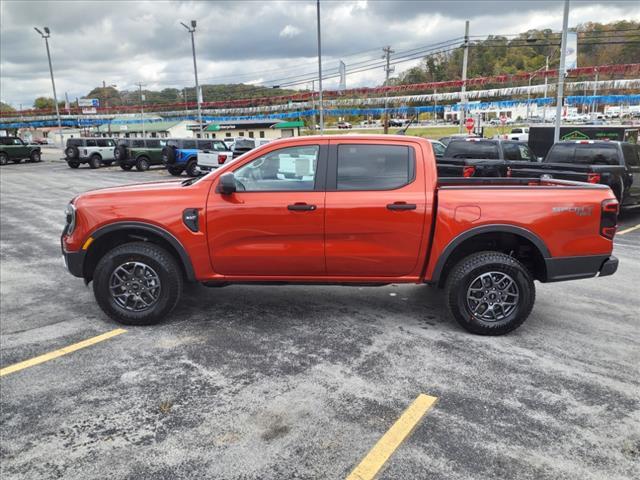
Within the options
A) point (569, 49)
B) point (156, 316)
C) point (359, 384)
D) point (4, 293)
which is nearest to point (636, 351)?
point (359, 384)

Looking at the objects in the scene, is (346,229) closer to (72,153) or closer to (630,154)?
(630,154)

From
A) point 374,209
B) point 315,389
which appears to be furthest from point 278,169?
point 315,389

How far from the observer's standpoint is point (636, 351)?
13.3 feet

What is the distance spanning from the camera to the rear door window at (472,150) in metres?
12.2

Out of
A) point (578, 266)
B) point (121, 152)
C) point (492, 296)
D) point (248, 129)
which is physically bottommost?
point (492, 296)

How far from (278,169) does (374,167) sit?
2.88 ft

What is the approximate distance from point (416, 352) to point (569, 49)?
68.5 ft

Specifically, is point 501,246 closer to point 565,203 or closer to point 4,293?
point 565,203

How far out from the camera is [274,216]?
4.29m

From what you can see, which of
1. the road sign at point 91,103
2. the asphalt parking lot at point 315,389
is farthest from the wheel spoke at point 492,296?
the road sign at point 91,103

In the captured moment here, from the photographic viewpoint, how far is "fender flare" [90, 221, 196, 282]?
4371mm

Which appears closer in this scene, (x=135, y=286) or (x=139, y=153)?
(x=135, y=286)

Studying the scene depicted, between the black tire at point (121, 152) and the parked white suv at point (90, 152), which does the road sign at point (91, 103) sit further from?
the black tire at point (121, 152)

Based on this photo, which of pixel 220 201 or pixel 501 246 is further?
pixel 501 246
